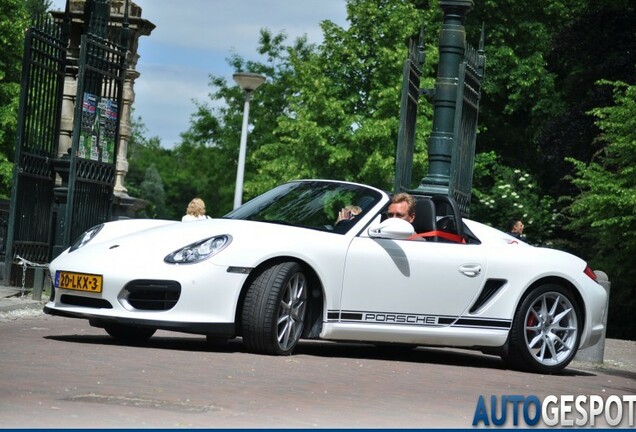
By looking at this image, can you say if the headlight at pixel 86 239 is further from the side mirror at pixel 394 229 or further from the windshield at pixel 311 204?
the side mirror at pixel 394 229

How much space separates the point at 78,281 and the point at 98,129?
780 centimetres

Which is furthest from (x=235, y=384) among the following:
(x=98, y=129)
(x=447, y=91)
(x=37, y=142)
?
(x=98, y=129)

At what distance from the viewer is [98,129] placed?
18.0 meters

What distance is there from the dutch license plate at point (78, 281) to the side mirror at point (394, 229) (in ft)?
7.21

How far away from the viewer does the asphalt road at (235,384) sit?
6828mm

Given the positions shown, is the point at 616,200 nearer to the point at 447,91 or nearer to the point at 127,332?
the point at 447,91

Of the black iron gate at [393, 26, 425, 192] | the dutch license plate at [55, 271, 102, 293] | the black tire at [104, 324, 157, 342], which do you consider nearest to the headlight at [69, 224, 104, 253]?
the dutch license plate at [55, 271, 102, 293]

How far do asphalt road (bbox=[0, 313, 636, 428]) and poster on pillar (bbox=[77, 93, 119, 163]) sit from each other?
5.36 m

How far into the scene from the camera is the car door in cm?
1078

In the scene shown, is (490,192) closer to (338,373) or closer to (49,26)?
(49,26)

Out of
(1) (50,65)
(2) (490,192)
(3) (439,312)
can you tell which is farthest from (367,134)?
(3) (439,312)

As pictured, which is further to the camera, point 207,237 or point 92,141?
point 92,141

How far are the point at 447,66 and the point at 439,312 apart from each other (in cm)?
482

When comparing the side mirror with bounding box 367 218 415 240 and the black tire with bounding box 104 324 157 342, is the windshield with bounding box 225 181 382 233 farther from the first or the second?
the black tire with bounding box 104 324 157 342
